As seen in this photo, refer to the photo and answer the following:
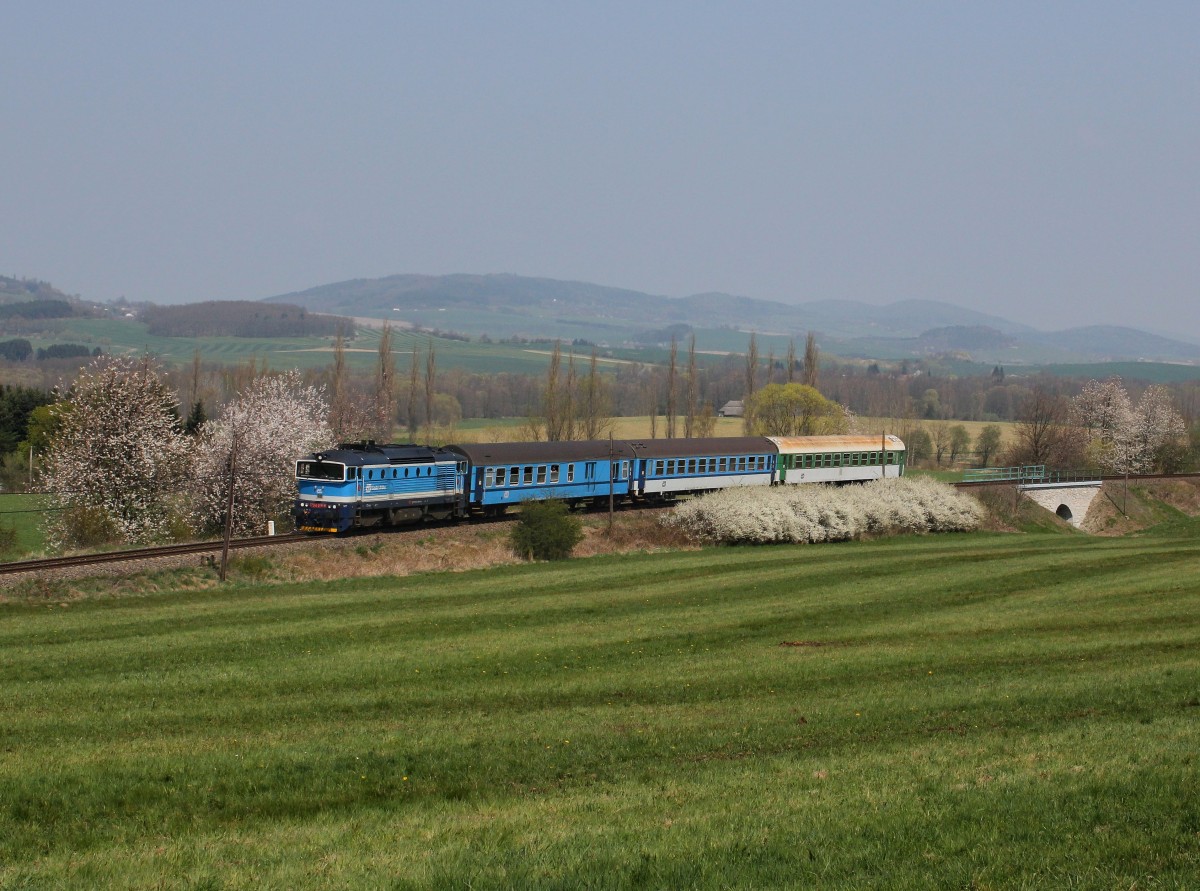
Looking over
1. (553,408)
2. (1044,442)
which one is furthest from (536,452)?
(1044,442)

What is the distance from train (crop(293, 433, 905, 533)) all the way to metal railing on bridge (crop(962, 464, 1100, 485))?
1194cm

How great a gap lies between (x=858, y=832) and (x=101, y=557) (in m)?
34.5

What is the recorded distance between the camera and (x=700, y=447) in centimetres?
6681

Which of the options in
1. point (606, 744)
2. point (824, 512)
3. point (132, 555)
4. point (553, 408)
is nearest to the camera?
point (606, 744)

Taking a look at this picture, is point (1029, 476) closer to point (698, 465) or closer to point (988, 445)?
point (698, 465)

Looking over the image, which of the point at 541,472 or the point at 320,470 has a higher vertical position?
the point at 320,470

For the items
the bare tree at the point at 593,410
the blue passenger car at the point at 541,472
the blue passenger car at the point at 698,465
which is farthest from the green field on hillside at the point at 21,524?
the bare tree at the point at 593,410

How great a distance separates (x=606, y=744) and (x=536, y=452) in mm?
40479

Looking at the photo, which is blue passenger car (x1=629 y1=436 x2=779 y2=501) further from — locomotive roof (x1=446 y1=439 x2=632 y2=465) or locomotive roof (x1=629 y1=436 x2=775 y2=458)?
locomotive roof (x1=446 y1=439 x2=632 y2=465)

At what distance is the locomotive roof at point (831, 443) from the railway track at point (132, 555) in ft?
113

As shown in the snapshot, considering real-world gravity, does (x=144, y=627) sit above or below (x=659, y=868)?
below

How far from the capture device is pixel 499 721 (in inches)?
732

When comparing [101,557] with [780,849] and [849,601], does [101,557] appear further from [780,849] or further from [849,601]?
[780,849]

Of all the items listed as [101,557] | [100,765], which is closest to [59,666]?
[100,765]
